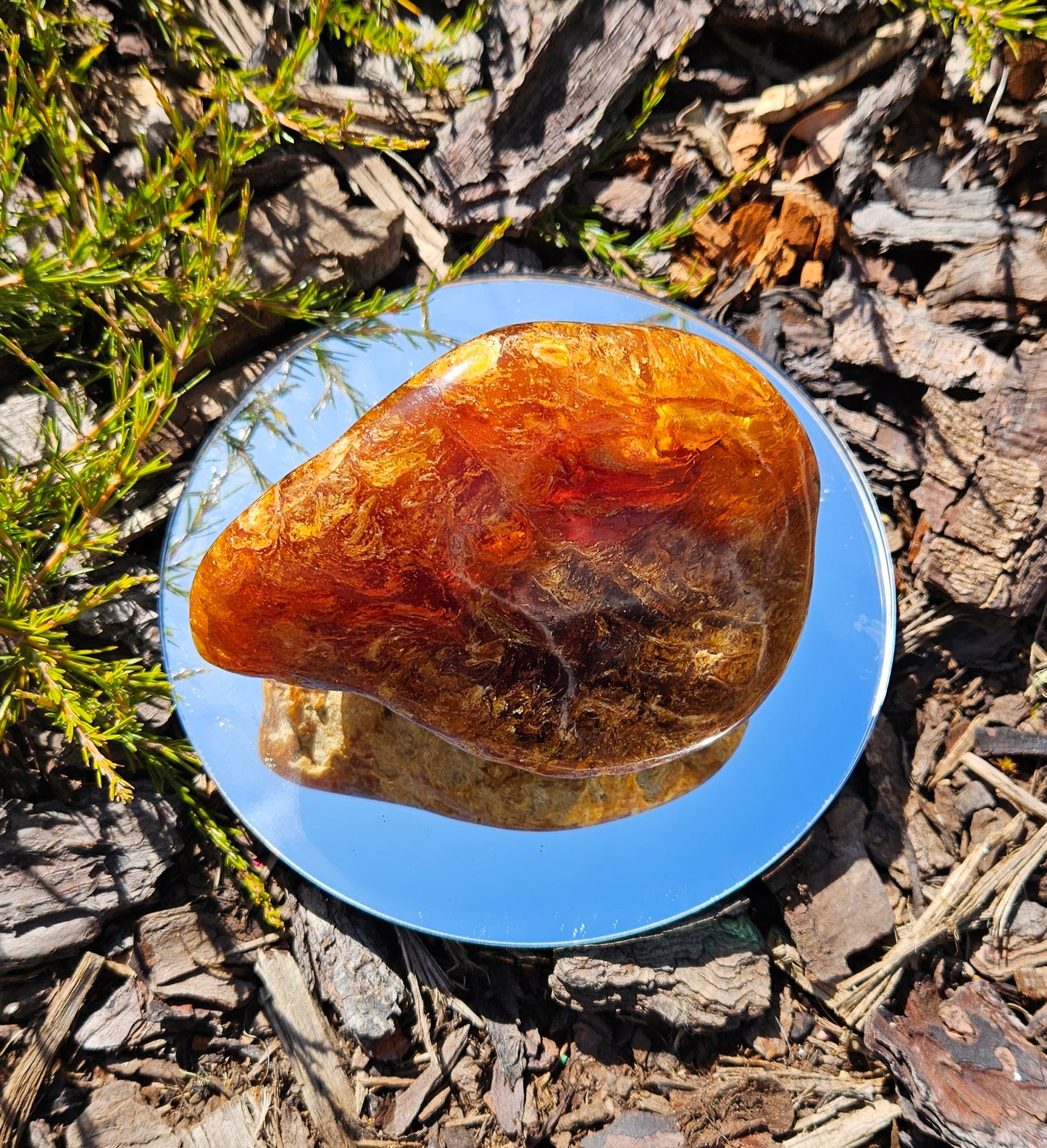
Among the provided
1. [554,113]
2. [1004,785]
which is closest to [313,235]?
[554,113]

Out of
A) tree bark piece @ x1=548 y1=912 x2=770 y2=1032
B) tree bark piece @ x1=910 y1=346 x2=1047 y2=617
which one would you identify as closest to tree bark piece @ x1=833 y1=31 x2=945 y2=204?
tree bark piece @ x1=910 y1=346 x2=1047 y2=617

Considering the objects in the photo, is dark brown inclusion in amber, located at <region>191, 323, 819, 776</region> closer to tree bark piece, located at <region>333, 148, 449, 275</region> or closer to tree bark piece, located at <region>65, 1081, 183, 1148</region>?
tree bark piece, located at <region>333, 148, 449, 275</region>

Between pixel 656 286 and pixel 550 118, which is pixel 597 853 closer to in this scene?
pixel 656 286

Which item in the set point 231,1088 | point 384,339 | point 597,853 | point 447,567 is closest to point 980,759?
point 597,853

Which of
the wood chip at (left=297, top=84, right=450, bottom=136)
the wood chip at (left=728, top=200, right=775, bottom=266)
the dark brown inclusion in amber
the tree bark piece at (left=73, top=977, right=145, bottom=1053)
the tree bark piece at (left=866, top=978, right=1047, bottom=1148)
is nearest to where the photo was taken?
the dark brown inclusion in amber

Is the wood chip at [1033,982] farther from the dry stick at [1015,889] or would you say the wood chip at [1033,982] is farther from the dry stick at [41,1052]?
the dry stick at [41,1052]

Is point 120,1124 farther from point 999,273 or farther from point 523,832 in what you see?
point 999,273
